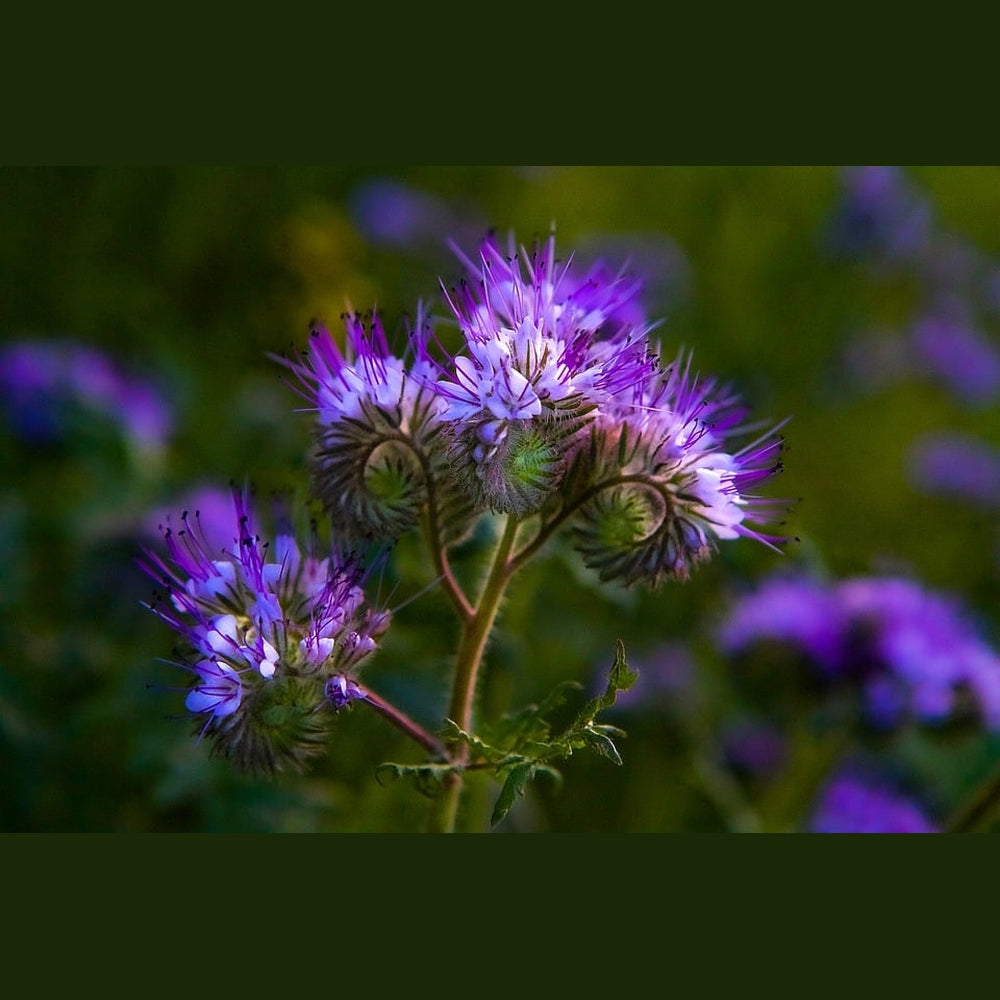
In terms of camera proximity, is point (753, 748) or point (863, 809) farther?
point (753, 748)

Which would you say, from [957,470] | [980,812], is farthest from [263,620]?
[957,470]

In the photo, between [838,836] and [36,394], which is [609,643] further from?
[36,394]

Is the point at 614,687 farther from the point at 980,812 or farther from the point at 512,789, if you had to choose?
the point at 980,812

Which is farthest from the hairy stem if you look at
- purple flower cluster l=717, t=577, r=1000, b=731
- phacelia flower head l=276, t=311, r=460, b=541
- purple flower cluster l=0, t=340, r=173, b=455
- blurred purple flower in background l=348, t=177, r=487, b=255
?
blurred purple flower in background l=348, t=177, r=487, b=255

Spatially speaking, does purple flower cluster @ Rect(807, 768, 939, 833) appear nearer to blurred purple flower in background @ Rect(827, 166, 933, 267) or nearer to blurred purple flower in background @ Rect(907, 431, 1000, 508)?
blurred purple flower in background @ Rect(907, 431, 1000, 508)

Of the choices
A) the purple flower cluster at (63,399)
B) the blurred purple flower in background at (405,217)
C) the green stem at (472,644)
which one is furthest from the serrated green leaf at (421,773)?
the blurred purple flower in background at (405,217)
